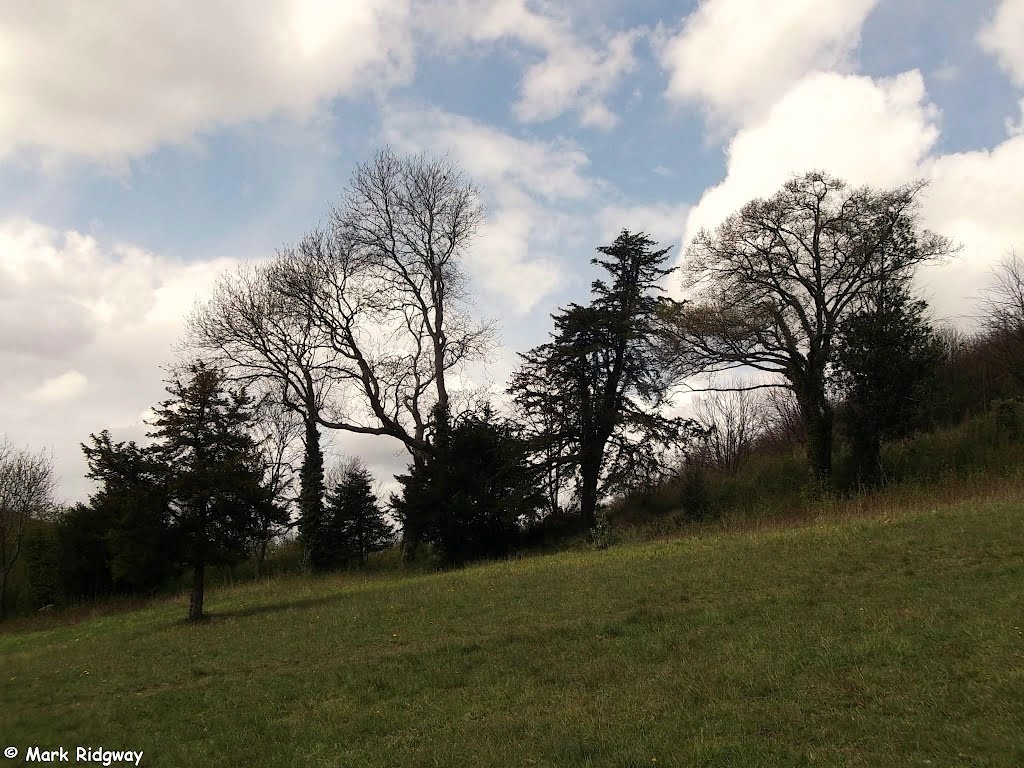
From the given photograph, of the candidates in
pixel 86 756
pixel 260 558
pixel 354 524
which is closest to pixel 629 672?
pixel 86 756

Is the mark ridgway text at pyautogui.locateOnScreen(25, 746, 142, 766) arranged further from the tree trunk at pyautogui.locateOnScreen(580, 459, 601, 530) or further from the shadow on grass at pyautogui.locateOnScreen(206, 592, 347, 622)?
the tree trunk at pyautogui.locateOnScreen(580, 459, 601, 530)

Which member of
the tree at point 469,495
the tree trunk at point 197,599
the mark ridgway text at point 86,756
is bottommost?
the mark ridgway text at point 86,756

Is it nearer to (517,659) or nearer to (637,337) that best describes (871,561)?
(517,659)

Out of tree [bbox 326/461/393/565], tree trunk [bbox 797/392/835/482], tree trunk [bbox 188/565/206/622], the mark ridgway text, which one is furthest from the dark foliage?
the mark ridgway text

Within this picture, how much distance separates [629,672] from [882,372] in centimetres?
2016

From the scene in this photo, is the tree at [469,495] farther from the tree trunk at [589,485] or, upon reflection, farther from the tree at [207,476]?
the tree at [207,476]

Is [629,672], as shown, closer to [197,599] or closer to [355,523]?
[197,599]

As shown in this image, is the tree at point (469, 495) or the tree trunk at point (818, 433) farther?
the tree at point (469, 495)

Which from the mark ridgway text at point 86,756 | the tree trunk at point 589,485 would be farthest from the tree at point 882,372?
the mark ridgway text at point 86,756

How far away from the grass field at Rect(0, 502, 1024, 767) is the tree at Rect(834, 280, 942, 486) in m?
8.57

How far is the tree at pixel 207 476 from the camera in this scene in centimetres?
1802

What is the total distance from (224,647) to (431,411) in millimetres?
18931

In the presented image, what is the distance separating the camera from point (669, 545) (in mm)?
19203

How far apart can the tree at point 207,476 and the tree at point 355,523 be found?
15.9 metres
